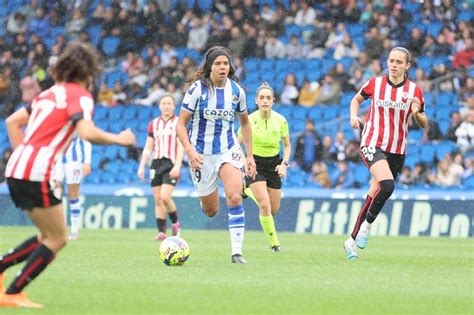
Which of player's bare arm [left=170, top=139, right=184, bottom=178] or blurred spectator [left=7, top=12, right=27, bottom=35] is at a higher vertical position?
blurred spectator [left=7, top=12, right=27, bottom=35]

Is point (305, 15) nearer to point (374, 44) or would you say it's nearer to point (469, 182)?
point (374, 44)

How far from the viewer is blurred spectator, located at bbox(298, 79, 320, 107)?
89.1 ft

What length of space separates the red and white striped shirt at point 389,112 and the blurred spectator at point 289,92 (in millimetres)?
13577

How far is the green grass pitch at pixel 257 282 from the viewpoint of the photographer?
27.5ft

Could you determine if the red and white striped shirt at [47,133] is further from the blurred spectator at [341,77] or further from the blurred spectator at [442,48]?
the blurred spectator at [442,48]

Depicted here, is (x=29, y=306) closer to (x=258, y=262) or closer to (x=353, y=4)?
(x=258, y=262)

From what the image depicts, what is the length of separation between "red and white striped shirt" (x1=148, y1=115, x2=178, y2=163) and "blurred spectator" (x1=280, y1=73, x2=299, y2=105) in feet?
28.3

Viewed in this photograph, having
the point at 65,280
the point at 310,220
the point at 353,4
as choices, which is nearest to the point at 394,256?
the point at 65,280

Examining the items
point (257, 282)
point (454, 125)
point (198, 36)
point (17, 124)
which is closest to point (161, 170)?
point (454, 125)

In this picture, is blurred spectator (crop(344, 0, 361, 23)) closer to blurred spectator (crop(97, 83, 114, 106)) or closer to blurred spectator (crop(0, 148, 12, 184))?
blurred spectator (crop(97, 83, 114, 106))

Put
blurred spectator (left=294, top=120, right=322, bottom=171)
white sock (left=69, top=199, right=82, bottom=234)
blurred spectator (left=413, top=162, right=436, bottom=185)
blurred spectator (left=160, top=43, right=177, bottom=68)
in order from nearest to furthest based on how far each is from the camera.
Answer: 1. white sock (left=69, top=199, right=82, bottom=234)
2. blurred spectator (left=413, top=162, right=436, bottom=185)
3. blurred spectator (left=294, top=120, right=322, bottom=171)
4. blurred spectator (left=160, top=43, right=177, bottom=68)

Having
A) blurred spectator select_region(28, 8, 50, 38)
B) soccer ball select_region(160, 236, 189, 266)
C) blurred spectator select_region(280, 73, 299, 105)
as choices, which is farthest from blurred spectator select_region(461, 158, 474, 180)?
blurred spectator select_region(28, 8, 50, 38)

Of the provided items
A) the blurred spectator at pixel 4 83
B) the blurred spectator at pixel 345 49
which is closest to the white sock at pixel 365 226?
the blurred spectator at pixel 345 49

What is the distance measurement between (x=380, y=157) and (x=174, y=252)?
9.94ft
